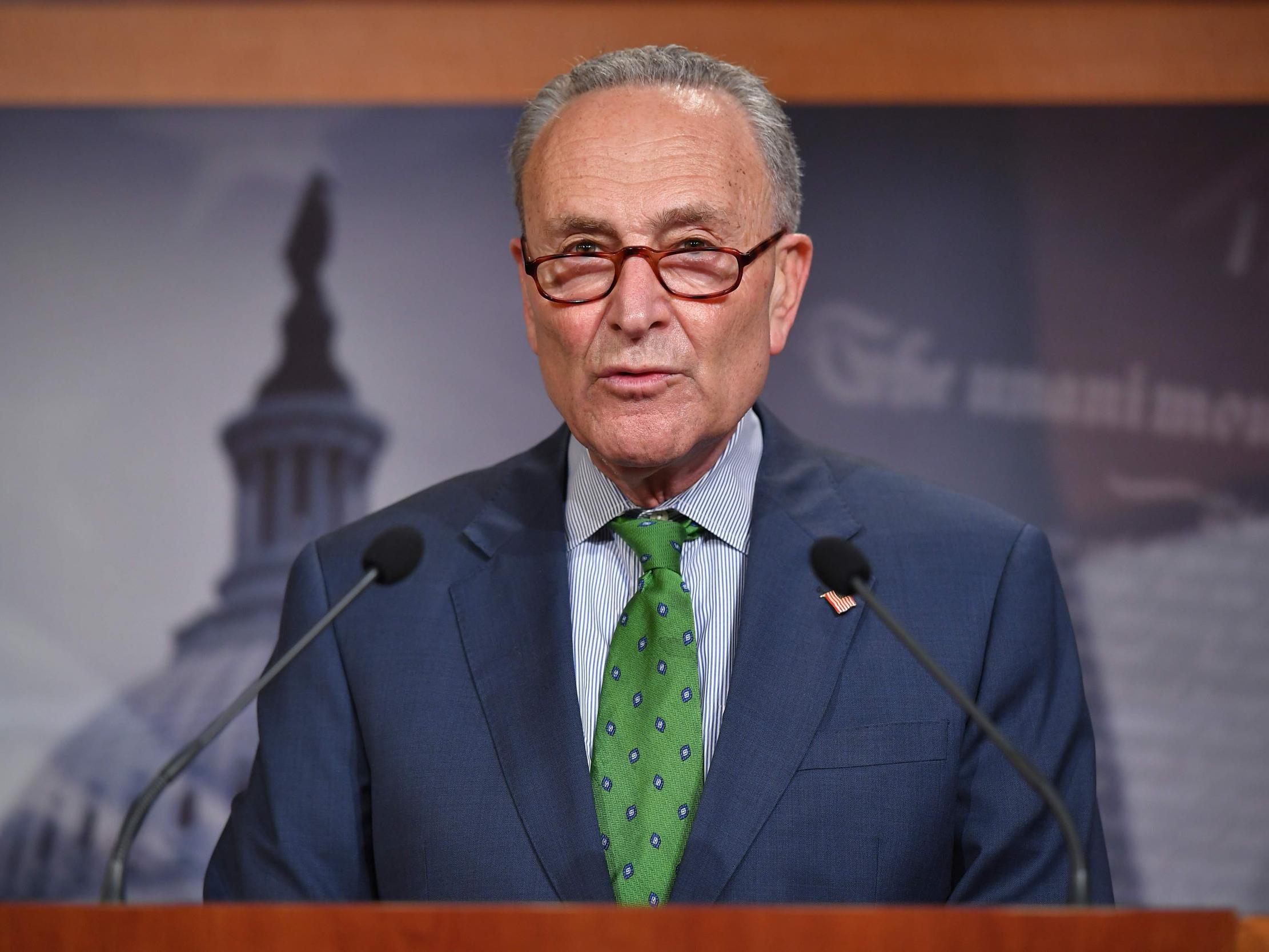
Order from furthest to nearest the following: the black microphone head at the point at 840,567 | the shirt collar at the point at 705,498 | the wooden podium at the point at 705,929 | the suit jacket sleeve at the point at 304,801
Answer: the shirt collar at the point at 705,498, the suit jacket sleeve at the point at 304,801, the black microphone head at the point at 840,567, the wooden podium at the point at 705,929

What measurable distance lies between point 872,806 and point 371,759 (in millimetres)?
632

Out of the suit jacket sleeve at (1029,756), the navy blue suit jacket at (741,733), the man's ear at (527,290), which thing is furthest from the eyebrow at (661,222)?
the suit jacket sleeve at (1029,756)

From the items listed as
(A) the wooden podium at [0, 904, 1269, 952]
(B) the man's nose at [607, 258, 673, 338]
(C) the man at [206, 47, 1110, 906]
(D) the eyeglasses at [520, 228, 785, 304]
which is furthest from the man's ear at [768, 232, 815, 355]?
(A) the wooden podium at [0, 904, 1269, 952]

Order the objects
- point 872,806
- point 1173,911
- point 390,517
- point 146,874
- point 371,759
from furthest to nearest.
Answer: point 146,874
point 390,517
point 371,759
point 872,806
point 1173,911

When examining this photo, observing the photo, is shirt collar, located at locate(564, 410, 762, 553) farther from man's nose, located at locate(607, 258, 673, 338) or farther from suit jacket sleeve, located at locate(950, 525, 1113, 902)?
suit jacket sleeve, located at locate(950, 525, 1113, 902)

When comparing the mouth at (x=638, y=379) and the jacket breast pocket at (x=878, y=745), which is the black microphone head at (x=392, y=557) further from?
the jacket breast pocket at (x=878, y=745)

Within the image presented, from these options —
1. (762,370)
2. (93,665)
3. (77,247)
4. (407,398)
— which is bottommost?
(93,665)

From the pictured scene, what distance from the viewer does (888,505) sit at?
1881 millimetres

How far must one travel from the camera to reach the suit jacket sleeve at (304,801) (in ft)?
5.42

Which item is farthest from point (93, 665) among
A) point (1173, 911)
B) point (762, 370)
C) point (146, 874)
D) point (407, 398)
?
point (1173, 911)

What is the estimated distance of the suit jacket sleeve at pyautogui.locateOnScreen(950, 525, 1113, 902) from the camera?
1.56 metres

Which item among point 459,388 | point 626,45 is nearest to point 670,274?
point 459,388

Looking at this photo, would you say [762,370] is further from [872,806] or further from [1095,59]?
[1095,59]

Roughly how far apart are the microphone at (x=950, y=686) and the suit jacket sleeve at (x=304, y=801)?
72 centimetres
